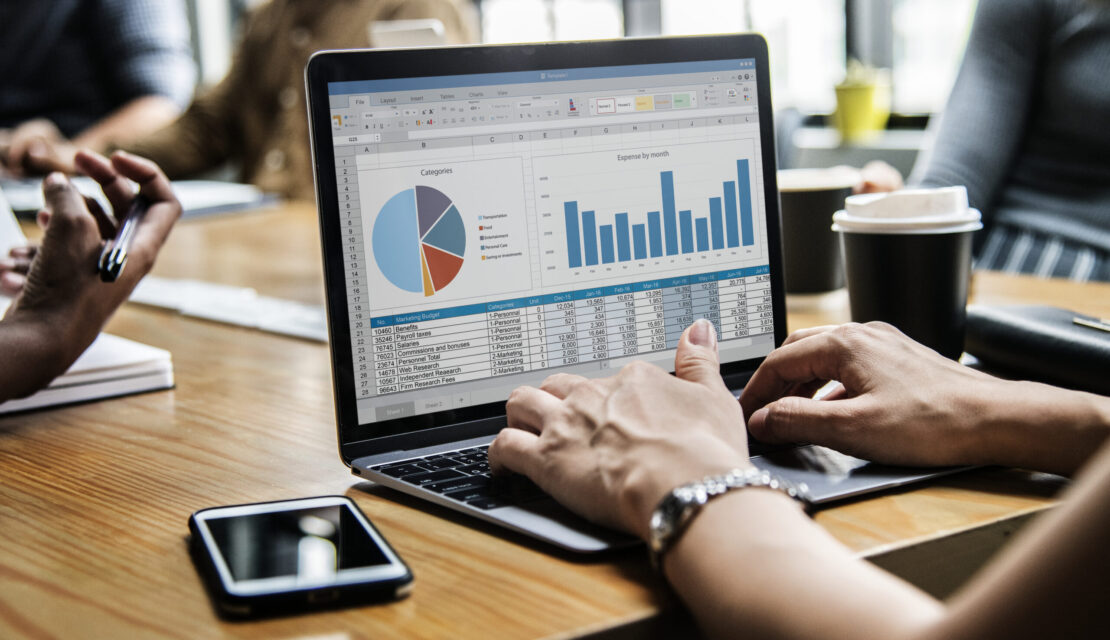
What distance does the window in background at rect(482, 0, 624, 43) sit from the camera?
3.41 metres

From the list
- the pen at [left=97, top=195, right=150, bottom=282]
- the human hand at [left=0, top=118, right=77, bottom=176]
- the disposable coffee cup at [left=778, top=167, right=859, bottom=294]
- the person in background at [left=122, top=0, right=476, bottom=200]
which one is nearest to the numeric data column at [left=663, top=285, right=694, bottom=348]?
the disposable coffee cup at [left=778, top=167, right=859, bottom=294]

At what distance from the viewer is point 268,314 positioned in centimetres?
122

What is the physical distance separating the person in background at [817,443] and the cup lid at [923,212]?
0.59 ft

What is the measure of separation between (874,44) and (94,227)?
2524 millimetres

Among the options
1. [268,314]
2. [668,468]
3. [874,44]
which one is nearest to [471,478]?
[668,468]

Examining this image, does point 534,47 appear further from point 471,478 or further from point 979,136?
point 979,136

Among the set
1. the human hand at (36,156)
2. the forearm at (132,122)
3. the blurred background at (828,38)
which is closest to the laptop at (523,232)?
the blurred background at (828,38)

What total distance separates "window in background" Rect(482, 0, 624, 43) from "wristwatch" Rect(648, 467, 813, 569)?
2.99 m

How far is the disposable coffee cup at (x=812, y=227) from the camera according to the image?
1099 mm

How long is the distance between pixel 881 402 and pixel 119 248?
2.07 ft

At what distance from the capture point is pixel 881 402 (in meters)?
0.63

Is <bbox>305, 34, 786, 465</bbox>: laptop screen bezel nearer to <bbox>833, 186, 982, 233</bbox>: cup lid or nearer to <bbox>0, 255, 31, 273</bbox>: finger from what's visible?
<bbox>833, 186, 982, 233</bbox>: cup lid

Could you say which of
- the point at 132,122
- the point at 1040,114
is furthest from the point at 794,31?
the point at 132,122

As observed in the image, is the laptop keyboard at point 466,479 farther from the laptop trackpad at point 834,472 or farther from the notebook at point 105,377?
the notebook at point 105,377
